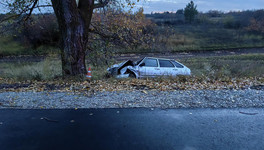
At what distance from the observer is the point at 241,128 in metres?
4.09

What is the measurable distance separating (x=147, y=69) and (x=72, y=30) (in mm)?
4200

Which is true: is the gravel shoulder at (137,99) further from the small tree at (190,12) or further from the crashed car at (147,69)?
the small tree at (190,12)

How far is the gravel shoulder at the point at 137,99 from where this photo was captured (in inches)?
211

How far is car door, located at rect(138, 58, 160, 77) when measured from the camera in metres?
10.5

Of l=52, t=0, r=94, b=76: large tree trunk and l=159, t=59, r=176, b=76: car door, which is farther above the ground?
l=52, t=0, r=94, b=76: large tree trunk

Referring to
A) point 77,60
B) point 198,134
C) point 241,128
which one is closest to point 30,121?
point 198,134

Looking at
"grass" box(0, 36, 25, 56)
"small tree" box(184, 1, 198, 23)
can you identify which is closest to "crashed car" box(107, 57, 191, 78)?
"grass" box(0, 36, 25, 56)

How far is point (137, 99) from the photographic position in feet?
19.2

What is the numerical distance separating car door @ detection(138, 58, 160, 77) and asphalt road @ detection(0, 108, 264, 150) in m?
5.58

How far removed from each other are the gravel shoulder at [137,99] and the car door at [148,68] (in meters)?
3.93

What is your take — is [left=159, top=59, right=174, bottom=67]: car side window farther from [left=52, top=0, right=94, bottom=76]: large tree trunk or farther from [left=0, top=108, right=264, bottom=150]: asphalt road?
[left=0, top=108, right=264, bottom=150]: asphalt road

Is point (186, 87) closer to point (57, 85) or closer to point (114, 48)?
point (57, 85)

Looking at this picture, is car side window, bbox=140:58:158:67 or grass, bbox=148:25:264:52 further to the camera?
grass, bbox=148:25:264:52

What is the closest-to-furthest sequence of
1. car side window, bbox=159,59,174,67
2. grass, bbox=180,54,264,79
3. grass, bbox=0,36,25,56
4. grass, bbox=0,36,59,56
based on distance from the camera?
grass, bbox=180,54,264,79 < car side window, bbox=159,59,174,67 < grass, bbox=0,36,59,56 < grass, bbox=0,36,25,56
